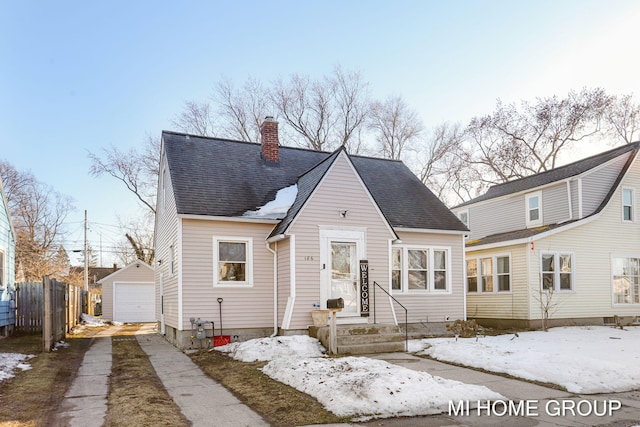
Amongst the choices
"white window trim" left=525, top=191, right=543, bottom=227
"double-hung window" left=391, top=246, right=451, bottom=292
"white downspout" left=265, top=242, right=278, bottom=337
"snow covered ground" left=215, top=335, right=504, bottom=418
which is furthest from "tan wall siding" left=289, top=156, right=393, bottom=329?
"white window trim" left=525, top=191, right=543, bottom=227

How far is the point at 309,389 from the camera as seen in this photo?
7.91 metres

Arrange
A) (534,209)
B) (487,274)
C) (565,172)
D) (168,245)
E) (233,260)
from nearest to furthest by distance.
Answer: (233,260)
(168,245)
(487,274)
(565,172)
(534,209)

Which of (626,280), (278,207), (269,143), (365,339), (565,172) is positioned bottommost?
(365,339)

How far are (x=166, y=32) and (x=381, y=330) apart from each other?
1138 centimetres

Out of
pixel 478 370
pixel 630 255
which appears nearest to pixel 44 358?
pixel 478 370

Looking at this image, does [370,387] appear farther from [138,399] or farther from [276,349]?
[276,349]

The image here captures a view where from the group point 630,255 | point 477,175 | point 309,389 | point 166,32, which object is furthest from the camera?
point 477,175

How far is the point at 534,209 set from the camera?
21.0 metres

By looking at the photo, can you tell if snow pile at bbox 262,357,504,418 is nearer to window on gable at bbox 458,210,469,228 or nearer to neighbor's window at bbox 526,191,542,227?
neighbor's window at bbox 526,191,542,227

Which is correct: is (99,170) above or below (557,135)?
below

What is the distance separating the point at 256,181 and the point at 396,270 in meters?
5.31

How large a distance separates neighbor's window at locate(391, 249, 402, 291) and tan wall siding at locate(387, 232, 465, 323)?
300 mm

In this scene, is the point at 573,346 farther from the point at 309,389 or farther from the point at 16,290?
the point at 16,290

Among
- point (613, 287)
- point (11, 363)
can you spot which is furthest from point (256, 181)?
point (613, 287)
